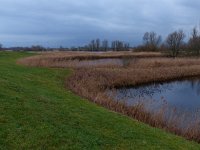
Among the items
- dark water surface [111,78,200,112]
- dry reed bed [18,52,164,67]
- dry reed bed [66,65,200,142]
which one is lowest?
dark water surface [111,78,200,112]

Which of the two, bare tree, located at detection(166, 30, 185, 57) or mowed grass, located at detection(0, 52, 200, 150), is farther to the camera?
bare tree, located at detection(166, 30, 185, 57)

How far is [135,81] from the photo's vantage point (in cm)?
2406

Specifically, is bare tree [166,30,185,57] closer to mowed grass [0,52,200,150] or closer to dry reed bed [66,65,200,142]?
dry reed bed [66,65,200,142]

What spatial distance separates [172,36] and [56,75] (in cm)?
3954

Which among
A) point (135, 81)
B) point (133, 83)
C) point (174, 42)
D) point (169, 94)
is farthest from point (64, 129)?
point (174, 42)

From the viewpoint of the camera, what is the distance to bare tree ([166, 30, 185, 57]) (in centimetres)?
5566

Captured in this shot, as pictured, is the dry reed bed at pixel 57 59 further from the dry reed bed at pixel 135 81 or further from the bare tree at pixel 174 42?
the bare tree at pixel 174 42

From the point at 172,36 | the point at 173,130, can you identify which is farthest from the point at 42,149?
the point at 172,36

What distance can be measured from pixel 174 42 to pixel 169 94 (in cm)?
3811

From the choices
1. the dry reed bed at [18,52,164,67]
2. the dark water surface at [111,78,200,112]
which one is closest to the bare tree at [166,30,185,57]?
the dry reed bed at [18,52,164,67]

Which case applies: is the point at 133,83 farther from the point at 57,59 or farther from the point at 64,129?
the point at 64,129

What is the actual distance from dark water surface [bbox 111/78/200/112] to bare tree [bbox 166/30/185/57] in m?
28.8

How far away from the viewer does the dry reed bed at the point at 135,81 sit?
11375 mm

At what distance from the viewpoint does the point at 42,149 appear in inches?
254
